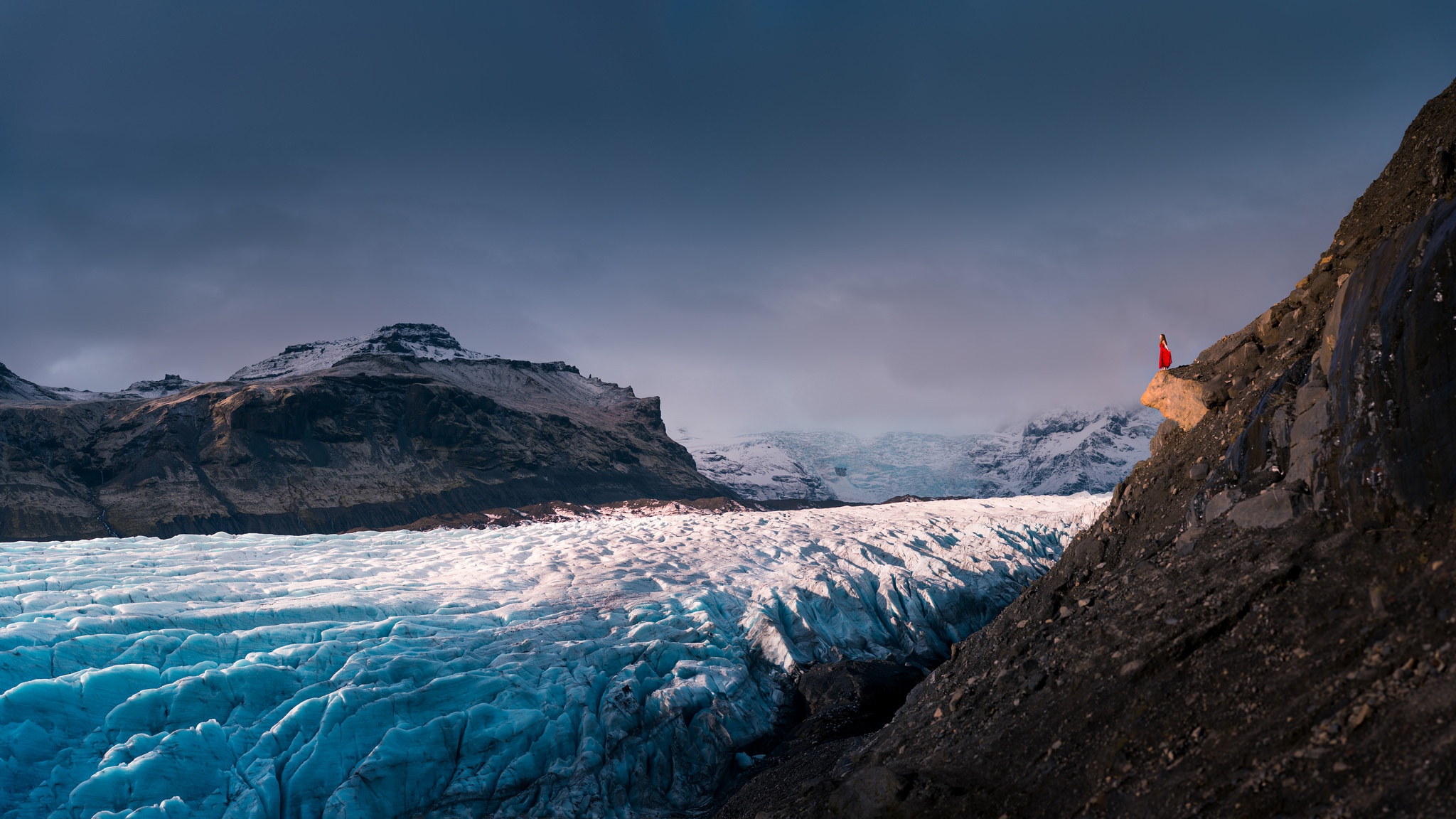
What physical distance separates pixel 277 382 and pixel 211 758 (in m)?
126

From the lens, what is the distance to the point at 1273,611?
7.90 meters

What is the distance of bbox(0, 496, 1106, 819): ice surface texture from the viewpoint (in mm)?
14859

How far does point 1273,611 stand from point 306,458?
4736 inches

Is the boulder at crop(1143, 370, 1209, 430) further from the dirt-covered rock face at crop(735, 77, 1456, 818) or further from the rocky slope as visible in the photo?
the rocky slope

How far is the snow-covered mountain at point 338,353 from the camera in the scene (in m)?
166

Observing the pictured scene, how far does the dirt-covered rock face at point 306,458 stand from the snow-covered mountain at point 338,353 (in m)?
30.5

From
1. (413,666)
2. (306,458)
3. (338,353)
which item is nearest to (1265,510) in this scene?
(413,666)

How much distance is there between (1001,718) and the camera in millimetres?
9883

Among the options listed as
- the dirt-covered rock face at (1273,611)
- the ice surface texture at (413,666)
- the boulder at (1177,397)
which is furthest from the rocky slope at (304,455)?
the boulder at (1177,397)

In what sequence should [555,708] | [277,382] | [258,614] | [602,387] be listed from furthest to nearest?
[602,387]
[277,382]
[258,614]
[555,708]

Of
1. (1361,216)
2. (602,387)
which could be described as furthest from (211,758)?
(602,387)

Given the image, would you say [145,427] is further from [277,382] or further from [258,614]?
[258,614]

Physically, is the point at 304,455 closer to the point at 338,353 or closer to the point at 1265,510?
the point at 338,353

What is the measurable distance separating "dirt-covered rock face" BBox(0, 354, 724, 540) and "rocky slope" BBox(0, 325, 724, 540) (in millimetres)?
218
